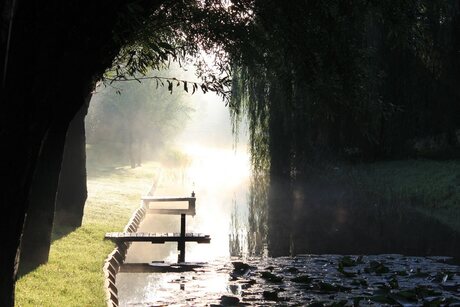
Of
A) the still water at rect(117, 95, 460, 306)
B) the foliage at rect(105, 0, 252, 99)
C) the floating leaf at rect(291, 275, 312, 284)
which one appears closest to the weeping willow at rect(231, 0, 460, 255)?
the still water at rect(117, 95, 460, 306)

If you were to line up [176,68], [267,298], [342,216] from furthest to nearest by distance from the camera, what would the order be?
[176,68] → [342,216] → [267,298]

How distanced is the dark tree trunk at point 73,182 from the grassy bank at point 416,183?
36.9 ft

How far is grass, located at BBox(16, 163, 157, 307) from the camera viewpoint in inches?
344

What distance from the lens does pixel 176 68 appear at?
56.5 meters

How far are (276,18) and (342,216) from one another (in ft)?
43.3

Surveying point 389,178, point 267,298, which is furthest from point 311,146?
point 267,298

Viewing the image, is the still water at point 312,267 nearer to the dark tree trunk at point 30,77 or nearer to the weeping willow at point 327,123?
the weeping willow at point 327,123

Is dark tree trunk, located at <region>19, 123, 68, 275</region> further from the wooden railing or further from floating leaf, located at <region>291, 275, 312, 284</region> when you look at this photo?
floating leaf, located at <region>291, 275, 312, 284</region>

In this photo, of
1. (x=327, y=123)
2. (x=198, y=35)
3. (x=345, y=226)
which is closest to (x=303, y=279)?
(x=198, y=35)

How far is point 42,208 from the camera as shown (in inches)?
440

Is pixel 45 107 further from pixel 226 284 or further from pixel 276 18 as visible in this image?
pixel 226 284

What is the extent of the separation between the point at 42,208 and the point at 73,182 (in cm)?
463

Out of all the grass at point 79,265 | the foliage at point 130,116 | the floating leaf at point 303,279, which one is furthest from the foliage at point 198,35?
the foliage at point 130,116

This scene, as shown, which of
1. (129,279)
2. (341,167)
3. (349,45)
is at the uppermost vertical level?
(349,45)
